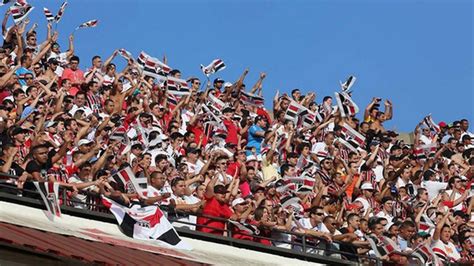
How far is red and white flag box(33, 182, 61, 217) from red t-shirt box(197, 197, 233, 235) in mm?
2763

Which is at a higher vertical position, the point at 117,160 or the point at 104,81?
the point at 104,81

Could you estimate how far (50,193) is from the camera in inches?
680

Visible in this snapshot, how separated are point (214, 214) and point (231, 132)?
5.87 m

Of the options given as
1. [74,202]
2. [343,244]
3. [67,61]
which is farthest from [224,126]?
[74,202]

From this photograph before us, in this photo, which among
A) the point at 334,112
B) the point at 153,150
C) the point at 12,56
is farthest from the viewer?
the point at 334,112

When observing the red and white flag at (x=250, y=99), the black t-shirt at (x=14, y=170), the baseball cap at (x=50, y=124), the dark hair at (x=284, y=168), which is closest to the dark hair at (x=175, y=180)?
the baseball cap at (x=50, y=124)

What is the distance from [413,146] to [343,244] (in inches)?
345

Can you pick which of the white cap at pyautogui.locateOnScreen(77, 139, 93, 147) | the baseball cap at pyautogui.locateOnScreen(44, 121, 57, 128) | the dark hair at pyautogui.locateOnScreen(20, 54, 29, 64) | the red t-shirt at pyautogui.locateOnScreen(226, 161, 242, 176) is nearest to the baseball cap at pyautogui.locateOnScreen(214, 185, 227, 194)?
the white cap at pyautogui.locateOnScreen(77, 139, 93, 147)

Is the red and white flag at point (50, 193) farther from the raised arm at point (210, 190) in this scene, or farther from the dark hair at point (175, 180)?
the raised arm at point (210, 190)

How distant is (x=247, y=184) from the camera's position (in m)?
22.0

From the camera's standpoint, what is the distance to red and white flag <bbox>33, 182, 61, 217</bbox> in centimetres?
1719

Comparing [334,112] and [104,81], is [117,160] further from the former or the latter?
[334,112]

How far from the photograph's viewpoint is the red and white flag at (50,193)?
17.2 metres

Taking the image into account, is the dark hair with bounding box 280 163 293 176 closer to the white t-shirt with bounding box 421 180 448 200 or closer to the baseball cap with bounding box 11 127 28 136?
the white t-shirt with bounding box 421 180 448 200
